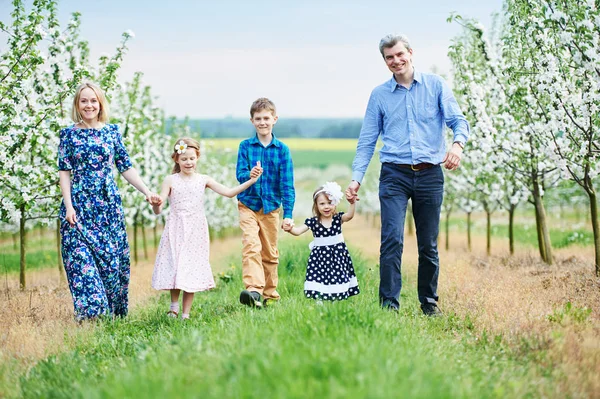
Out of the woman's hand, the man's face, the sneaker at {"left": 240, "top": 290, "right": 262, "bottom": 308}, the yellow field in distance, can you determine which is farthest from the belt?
the yellow field in distance

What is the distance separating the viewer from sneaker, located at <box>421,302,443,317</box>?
20.5 feet

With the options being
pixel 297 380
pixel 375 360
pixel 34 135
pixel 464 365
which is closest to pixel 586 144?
pixel 464 365

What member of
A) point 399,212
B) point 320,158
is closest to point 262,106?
point 399,212

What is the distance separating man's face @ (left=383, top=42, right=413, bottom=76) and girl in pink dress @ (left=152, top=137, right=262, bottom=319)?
1861 mm

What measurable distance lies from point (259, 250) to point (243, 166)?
0.97m

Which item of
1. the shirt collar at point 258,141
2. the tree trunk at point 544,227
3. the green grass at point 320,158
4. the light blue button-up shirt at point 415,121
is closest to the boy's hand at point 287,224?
the light blue button-up shirt at point 415,121

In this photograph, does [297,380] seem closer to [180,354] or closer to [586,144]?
[180,354]

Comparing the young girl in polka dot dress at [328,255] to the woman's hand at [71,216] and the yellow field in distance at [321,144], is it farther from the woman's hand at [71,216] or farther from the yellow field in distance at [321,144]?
the yellow field in distance at [321,144]

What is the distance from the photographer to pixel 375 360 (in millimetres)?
3418

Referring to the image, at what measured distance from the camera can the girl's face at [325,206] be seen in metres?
6.25

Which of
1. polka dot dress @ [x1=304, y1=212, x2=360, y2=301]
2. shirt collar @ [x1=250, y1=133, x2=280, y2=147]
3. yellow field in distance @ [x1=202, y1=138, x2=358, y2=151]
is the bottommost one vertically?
polka dot dress @ [x1=304, y1=212, x2=360, y2=301]

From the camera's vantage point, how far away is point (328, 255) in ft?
20.3

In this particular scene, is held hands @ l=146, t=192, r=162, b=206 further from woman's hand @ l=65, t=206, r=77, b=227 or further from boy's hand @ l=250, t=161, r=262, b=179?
boy's hand @ l=250, t=161, r=262, b=179

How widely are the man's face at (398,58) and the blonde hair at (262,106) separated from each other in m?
1.43
